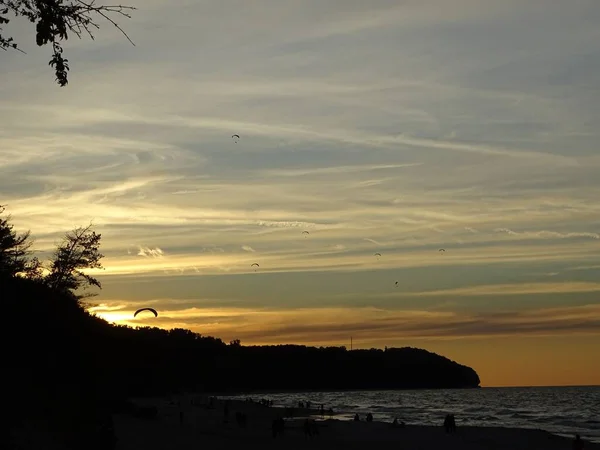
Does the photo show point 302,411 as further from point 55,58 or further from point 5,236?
point 55,58

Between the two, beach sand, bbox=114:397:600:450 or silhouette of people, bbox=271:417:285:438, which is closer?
beach sand, bbox=114:397:600:450

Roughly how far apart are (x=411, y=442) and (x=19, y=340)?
38.7 m

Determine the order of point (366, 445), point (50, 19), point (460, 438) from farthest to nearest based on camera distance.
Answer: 1. point (460, 438)
2. point (366, 445)
3. point (50, 19)

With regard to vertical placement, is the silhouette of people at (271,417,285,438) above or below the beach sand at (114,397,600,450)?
above

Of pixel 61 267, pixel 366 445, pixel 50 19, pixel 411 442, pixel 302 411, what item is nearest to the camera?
pixel 50 19

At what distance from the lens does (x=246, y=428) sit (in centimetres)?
6769

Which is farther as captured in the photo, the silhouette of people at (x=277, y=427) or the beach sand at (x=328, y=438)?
the silhouette of people at (x=277, y=427)

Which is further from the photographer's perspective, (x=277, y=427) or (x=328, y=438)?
(x=328, y=438)

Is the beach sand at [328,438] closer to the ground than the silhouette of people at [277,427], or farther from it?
closer to the ground

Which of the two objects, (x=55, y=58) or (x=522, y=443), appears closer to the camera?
(x=55, y=58)

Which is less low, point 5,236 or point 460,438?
point 5,236

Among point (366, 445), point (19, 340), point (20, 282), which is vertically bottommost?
point (366, 445)

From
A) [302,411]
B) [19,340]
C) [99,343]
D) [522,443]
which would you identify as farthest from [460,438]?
[302,411]

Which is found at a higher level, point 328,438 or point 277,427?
point 277,427
